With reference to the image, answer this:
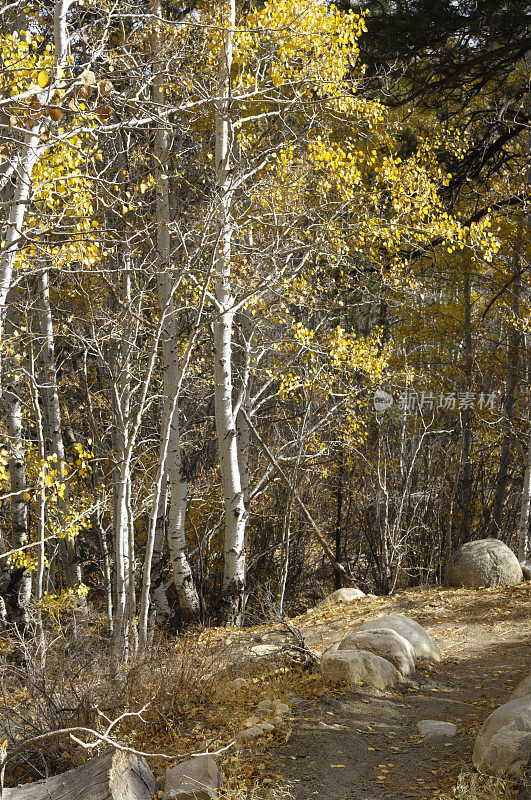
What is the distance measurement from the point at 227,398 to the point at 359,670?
12.6ft

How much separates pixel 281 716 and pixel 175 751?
738 mm

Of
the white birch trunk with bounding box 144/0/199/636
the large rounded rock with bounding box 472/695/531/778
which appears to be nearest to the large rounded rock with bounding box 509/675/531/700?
the large rounded rock with bounding box 472/695/531/778

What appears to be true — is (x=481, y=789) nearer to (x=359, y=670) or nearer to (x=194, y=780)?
(x=194, y=780)

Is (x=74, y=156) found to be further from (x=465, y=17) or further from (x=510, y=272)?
(x=510, y=272)

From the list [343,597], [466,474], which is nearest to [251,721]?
[343,597]

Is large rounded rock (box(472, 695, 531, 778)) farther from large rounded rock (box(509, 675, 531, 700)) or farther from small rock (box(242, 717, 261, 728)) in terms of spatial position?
small rock (box(242, 717, 261, 728))

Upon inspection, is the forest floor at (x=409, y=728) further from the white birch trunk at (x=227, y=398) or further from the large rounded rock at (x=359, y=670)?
the white birch trunk at (x=227, y=398)

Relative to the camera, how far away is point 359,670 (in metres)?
5.14

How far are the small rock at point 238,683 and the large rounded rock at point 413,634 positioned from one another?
1105mm

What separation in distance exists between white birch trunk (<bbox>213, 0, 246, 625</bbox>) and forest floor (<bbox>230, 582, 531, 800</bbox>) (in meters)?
1.66

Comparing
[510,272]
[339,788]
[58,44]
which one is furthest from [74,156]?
[510,272]

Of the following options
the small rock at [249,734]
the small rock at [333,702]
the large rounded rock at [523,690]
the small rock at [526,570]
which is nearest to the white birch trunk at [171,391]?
the small rock at [333,702]

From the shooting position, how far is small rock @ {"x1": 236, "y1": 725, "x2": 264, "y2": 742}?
431 centimetres

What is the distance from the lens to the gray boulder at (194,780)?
3.59m
